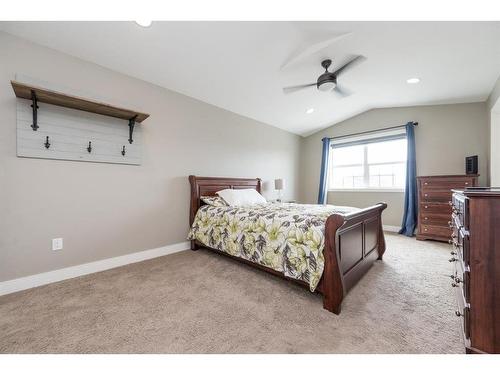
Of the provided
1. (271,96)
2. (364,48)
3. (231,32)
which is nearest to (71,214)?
(231,32)

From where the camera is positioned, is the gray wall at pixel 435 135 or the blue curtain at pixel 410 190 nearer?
the gray wall at pixel 435 135

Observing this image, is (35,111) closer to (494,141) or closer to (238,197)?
(238,197)

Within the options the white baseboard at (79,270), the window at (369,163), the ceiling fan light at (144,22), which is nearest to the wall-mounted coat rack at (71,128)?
the ceiling fan light at (144,22)

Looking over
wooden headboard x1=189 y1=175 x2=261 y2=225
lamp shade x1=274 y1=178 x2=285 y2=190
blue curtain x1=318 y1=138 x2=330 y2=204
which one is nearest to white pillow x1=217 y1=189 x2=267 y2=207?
wooden headboard x1=189 y1=175 x2=261 y2=225

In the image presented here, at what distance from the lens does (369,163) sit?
477 cm

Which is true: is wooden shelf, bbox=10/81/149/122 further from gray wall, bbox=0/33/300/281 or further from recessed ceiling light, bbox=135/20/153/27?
recessed ceiling light, bbox=135/20/153/27

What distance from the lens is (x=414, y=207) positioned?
3.98 metres

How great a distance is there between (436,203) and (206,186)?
383 cm

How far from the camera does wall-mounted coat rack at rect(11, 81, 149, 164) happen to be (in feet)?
6.49

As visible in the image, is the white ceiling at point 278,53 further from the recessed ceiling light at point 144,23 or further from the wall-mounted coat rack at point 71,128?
the wall-mounted coat rack at point 71,128

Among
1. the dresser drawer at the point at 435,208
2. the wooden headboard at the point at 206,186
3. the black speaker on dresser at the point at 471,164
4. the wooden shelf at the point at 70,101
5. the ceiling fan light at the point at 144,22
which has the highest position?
the ceiling fan light at the point at 144,22

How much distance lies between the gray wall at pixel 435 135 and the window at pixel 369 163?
0.23 metres

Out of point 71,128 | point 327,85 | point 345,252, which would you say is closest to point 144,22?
point 71,128

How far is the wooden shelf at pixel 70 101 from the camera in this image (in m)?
1.82
